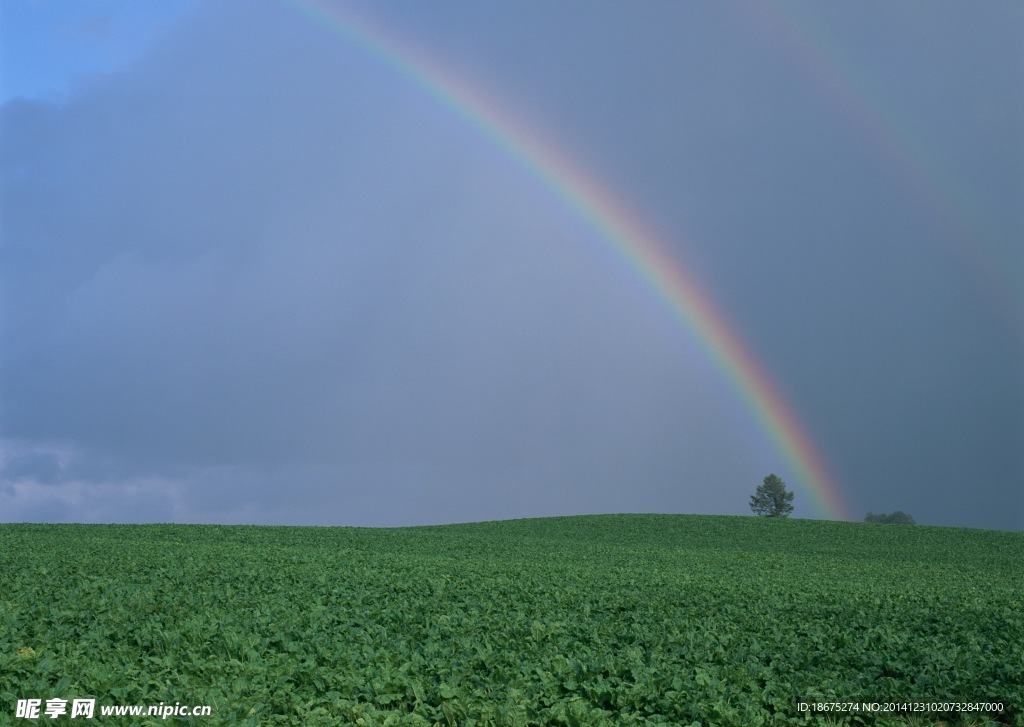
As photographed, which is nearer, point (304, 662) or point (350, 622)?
point (304, 662)

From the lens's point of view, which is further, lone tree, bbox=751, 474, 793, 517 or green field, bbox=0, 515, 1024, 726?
lone tree, bbox=751, 474, 793, 517

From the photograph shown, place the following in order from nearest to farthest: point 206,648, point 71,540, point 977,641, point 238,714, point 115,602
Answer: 1. point 238,714
2. point 206,648
3. point 977,641
4. point 115,602
5. point 71,540

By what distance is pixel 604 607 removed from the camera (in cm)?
1845

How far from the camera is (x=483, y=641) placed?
14164 mm

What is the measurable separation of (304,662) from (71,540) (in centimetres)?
2719

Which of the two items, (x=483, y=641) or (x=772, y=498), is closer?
(x=483, y=641)

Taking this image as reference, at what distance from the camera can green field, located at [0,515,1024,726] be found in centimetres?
1096

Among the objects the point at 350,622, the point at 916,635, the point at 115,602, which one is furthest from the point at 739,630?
the point at 115,602

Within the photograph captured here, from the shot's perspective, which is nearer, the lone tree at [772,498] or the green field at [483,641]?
the green field at [483,641]

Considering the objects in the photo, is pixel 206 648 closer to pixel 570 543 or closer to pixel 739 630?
pixel 739 630

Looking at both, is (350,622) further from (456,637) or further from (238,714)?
(238,714)

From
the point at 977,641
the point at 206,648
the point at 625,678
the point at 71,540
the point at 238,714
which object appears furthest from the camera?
the point at 71,540

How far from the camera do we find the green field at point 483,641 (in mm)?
10961

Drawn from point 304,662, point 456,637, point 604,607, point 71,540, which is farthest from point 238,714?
point 71,540
